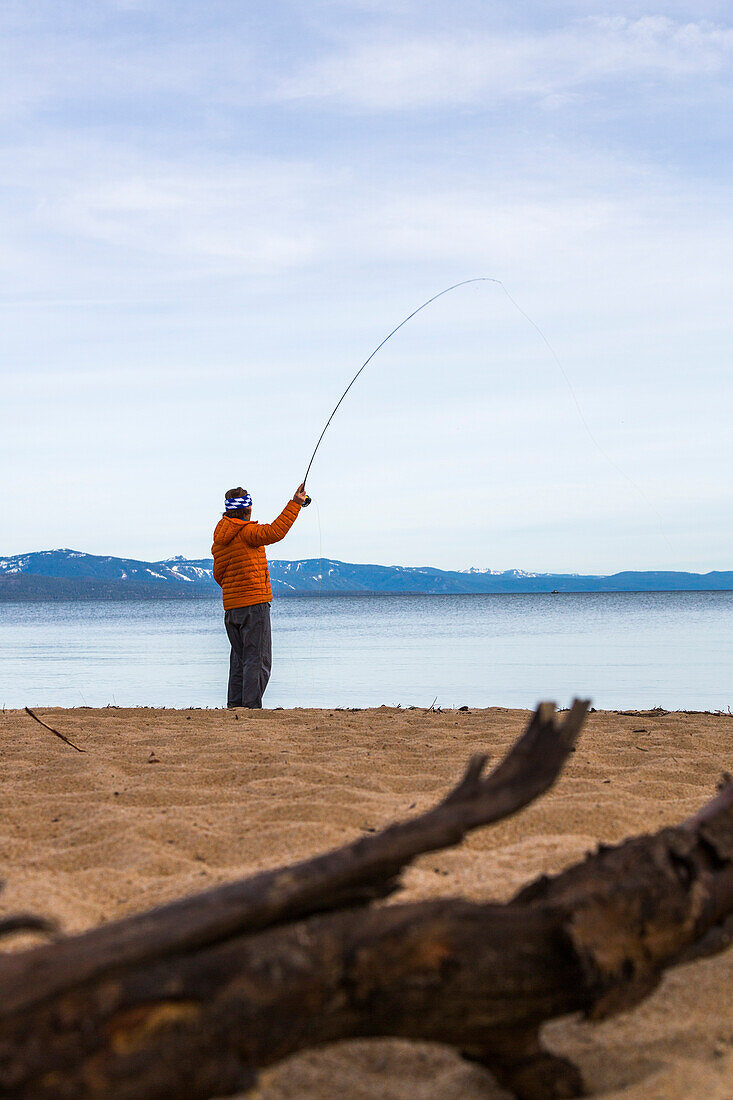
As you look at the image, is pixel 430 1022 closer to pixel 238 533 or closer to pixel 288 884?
pixel 288 884

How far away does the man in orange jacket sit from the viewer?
7707mm

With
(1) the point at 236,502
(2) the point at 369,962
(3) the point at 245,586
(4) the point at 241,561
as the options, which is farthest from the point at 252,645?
(2) the point at 369,962

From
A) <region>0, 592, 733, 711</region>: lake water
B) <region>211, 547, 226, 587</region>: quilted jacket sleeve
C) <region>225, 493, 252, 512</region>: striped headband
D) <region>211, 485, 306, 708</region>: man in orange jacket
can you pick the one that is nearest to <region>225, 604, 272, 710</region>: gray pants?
<region>211, 485, 306, 708</region>: man in orange jacket

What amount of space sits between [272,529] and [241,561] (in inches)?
20.5

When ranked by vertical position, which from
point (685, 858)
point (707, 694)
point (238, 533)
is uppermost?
point (238, 533)

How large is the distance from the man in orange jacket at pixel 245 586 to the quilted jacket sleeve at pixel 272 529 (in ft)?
0.03

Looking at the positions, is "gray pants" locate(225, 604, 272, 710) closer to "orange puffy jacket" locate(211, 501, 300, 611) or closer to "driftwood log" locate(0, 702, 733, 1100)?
"orange puffy jacket" locate(211, 501, 300, 611)

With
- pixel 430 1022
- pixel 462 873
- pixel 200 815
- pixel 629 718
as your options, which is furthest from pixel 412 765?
pixel 430 1022

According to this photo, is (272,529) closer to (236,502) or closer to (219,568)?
(236,502)

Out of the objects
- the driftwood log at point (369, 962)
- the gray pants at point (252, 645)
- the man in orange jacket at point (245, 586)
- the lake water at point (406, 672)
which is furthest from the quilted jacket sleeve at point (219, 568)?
the driftwood log at point (369, 962)

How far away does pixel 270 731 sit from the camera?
18.9 ft

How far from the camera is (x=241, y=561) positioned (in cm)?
772

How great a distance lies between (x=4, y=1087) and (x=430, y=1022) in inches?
25.2

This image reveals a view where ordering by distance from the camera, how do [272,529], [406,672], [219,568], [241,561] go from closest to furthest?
1. [272,529]
2. [241,561]
3. [219,568]
4. [406,672]
